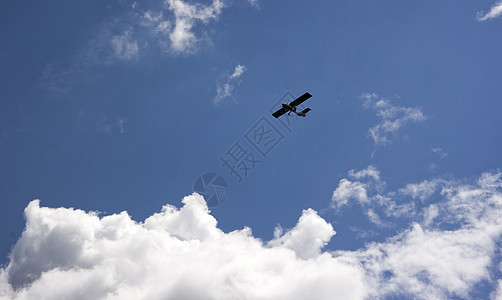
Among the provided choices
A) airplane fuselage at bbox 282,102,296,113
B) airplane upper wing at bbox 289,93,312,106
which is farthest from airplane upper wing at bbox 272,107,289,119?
airplane upper wing at bbox 289,93,312,106

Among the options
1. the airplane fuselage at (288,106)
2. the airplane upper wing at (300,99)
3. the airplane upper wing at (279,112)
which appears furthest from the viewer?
the airplane upper wing at (279,112)

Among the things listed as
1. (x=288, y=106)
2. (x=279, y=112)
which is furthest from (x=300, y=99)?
(x=279, y=112)

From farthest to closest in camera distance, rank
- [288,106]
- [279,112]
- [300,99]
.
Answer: [279,112] < [288,106] < [300,99]

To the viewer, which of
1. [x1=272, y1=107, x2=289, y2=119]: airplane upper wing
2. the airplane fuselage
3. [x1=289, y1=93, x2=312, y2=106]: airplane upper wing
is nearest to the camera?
[x1=289, y1=93, x2=312, y2=106]: airplane upper wing

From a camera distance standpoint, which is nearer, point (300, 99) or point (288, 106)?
point (300, 99)

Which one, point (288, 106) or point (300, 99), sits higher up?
point (288, 106)

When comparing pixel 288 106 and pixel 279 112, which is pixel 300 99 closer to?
pixel 288 106

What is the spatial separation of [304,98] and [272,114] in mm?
5365

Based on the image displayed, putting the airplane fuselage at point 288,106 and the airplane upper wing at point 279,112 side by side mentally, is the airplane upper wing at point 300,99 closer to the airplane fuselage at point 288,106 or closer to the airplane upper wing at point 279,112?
the airplane fuselage at point 288,106

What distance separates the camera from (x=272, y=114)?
53.5 metres

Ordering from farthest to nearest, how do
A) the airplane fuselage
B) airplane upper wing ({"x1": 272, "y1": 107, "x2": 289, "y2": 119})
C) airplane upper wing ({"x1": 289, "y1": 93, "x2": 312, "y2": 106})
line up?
airplane upper wing ({"x1": 272, "y1": 107, "x2": 289, "y2": 119}) → the airplane fuselage → airplane upper wing ({"x1": 289, "y1": 93, "x2": 312, "y2": 106})

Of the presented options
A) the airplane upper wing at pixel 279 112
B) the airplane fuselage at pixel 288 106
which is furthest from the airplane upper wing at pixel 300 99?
the airplane upper wing at pixel 279 112

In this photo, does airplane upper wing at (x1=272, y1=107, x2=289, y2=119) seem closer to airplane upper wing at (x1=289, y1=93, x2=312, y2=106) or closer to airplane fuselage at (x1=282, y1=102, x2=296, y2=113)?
airplane fuselage at (x1=282, y1=102, x2=296, y2=113)

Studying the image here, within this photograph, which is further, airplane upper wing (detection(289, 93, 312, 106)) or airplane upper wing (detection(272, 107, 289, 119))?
airplane upper wing (detection(272, 107, 289, 119))
